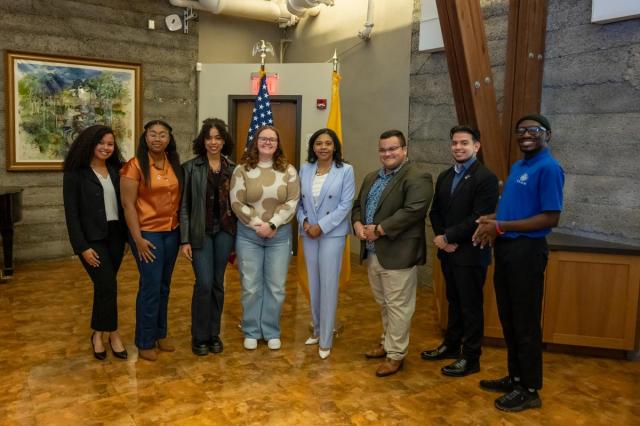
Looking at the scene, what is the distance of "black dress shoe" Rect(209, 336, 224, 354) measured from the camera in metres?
3.66

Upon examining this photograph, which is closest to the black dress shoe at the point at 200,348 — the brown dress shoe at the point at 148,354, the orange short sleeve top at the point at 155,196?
the brown dress shoe at the point at 148,354

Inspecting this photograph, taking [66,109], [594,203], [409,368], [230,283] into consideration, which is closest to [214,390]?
[409,368]

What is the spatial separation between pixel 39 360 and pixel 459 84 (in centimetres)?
345

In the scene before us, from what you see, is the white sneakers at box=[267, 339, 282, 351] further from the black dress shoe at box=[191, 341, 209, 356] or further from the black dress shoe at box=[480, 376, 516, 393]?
the black dress shoe at box=[480, 376, 516, 393]

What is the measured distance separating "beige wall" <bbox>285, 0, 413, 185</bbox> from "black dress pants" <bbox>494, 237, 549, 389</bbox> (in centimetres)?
323

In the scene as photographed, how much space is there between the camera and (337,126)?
4.90 metres

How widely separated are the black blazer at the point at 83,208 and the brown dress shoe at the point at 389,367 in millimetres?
1811

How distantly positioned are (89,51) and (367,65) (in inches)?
124

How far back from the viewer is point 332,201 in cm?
354

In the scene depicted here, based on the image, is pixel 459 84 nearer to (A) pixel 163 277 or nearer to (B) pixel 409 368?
(B) pixel 409 368

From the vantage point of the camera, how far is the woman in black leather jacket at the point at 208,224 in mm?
3457

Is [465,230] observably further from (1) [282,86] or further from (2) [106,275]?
(1) [282,86]

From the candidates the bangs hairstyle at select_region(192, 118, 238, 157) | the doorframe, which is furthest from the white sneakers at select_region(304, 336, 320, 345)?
the doorframe

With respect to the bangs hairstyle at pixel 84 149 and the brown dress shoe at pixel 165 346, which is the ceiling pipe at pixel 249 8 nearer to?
the bangs hairstyle at pixel 84 149
